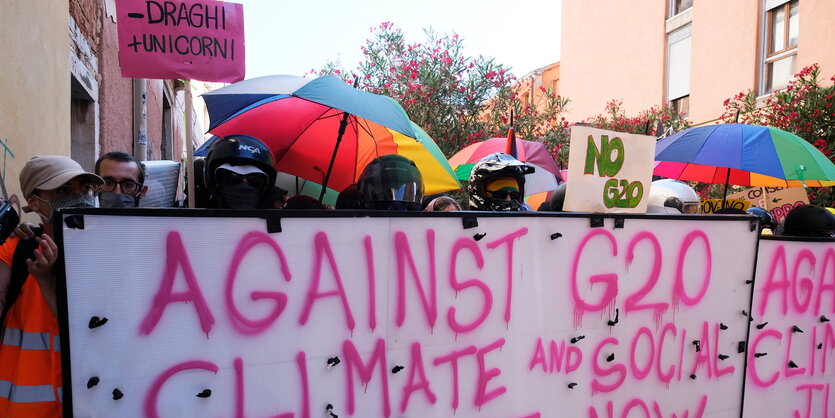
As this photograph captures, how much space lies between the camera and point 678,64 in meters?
15.9

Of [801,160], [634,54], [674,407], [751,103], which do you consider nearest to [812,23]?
[751,103]

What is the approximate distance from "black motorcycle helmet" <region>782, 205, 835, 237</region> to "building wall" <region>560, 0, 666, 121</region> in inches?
527

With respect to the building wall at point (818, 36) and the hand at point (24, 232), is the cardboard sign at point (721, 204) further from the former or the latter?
the building wall at point (818, 36)

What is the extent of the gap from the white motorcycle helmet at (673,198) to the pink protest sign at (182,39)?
287 centimetres

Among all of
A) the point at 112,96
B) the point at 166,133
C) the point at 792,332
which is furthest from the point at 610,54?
the point at 792,332

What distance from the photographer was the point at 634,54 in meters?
17.5

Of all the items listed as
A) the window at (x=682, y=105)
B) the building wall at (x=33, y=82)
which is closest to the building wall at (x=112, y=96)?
the building wall at (x=33, y=82)

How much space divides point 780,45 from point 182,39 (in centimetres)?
1347

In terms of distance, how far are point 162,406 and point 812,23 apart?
1375cm

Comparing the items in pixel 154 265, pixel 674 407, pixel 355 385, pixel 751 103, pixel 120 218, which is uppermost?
pixel 751 103

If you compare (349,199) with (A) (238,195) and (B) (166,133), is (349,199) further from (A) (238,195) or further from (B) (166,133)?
(B) (166,133)

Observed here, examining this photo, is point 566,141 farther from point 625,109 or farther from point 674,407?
point 625,109

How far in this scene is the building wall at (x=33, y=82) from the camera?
3430 millimetres

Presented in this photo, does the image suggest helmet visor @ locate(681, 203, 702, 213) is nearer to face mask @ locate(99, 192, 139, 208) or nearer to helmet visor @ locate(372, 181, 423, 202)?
helmet visor @ locate(372, 181, 423, 202)
